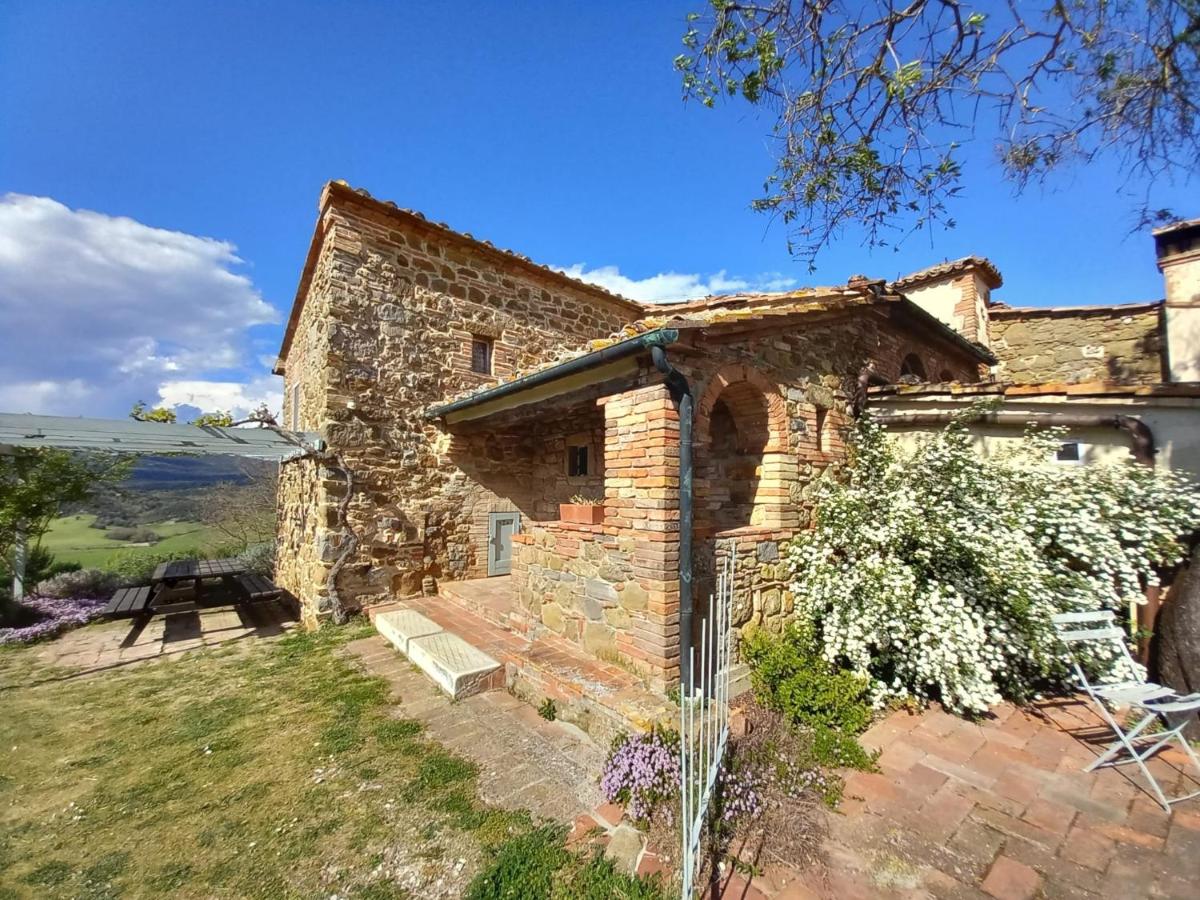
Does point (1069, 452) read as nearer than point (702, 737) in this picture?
No

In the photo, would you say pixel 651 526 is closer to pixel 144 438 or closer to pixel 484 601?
pixel 484 601

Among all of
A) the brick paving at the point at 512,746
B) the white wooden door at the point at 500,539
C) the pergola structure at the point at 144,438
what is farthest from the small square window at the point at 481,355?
the brick paving at the point at 512,746

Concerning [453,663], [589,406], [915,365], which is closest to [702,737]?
[453,663]

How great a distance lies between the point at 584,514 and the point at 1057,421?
530 centimetres

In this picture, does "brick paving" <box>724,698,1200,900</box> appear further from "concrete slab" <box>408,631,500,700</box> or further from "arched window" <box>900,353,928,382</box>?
"arched window" <box>900,353,928,382</box>

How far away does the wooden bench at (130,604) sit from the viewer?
6452 mm

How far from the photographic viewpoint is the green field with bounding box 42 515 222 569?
35.5ft

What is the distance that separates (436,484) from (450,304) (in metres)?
3.09

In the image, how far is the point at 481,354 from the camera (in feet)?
28.6

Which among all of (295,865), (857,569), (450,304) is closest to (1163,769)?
(857,569)

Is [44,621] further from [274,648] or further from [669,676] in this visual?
[669,676]

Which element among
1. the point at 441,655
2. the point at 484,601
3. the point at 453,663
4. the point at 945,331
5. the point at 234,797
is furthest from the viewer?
the point at 945,331

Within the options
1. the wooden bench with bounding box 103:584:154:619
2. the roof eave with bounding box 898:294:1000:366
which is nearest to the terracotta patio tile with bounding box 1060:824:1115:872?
the roof eave with bounding box 898:294:1000:366

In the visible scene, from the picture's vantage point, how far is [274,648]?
252 inches
